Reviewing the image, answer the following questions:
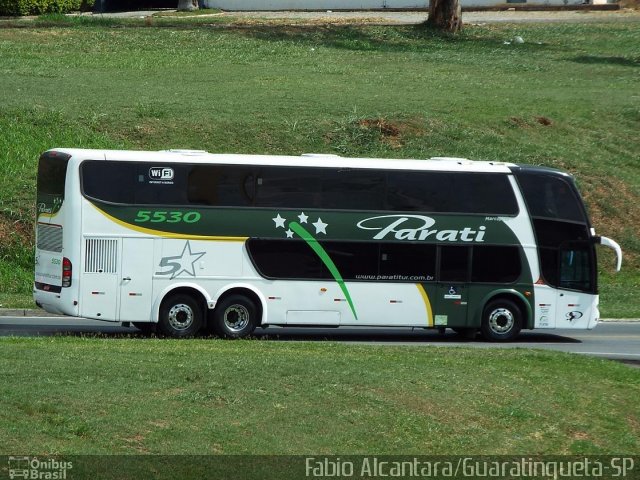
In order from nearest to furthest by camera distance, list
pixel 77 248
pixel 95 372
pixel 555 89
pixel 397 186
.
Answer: pixel 95 372, pixel 77 248, pixel 397 186, pixel 555 89

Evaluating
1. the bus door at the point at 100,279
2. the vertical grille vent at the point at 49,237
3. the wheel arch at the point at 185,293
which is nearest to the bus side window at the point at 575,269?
the wheel arch at the point at 185,293

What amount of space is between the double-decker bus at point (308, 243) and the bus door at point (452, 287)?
24mm

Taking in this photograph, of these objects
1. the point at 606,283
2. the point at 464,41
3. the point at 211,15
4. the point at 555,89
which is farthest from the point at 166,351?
the point at 211,15

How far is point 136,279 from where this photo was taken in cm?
2016

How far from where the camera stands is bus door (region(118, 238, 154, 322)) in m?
20.1

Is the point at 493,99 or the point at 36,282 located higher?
the point at 493,99

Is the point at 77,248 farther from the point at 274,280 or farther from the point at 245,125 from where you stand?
the point at 245,125

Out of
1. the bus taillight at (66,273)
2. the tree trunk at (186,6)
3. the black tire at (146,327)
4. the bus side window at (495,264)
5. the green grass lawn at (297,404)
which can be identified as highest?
the tree trunk at (186,6)

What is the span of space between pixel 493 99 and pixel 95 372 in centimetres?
2847

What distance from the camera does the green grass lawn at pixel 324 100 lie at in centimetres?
3136

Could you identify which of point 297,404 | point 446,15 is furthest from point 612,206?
point 297,404

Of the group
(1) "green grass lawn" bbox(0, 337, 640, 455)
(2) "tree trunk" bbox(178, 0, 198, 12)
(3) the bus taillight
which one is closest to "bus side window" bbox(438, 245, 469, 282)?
(1) "green grass lawn" bbox(0, 337, 640, 455)

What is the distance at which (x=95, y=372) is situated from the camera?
42.4ft

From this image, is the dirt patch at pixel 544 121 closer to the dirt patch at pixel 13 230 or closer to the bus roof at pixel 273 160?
the bus roof at pixel 273 160
